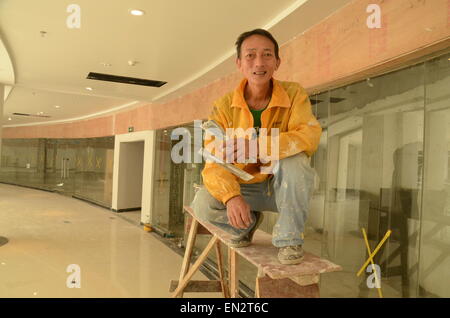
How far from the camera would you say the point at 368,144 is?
97.9 inches

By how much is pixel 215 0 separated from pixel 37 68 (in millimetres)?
3180

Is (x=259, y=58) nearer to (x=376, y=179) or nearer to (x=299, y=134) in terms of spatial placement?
(x=299, y=134)

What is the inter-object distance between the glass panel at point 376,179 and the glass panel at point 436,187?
0.19 feet

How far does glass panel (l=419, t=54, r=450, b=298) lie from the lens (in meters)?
1.91

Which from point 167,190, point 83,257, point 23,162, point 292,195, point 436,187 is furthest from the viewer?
point 23,162

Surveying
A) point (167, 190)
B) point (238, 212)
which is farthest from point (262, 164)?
point (167, 190)

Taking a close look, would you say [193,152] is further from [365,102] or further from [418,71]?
[418,71]

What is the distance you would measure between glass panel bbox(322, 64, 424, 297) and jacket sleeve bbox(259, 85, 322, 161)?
3.59 feet

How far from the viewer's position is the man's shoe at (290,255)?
1301 mm

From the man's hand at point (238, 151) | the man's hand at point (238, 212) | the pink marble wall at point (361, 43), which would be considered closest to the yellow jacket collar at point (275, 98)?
the man's hand at point (238, 151)

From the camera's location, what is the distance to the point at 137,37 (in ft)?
11.2

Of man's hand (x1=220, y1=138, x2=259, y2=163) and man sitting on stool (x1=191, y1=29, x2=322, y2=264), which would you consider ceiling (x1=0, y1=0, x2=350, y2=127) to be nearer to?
man sitting on stool (x1=191, y1=29, x2=322, y2=264)

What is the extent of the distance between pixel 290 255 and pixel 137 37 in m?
2.86

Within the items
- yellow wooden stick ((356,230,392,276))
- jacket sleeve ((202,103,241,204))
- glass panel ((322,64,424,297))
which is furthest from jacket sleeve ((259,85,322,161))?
yellow wooden stick ((356,230,392,276))
